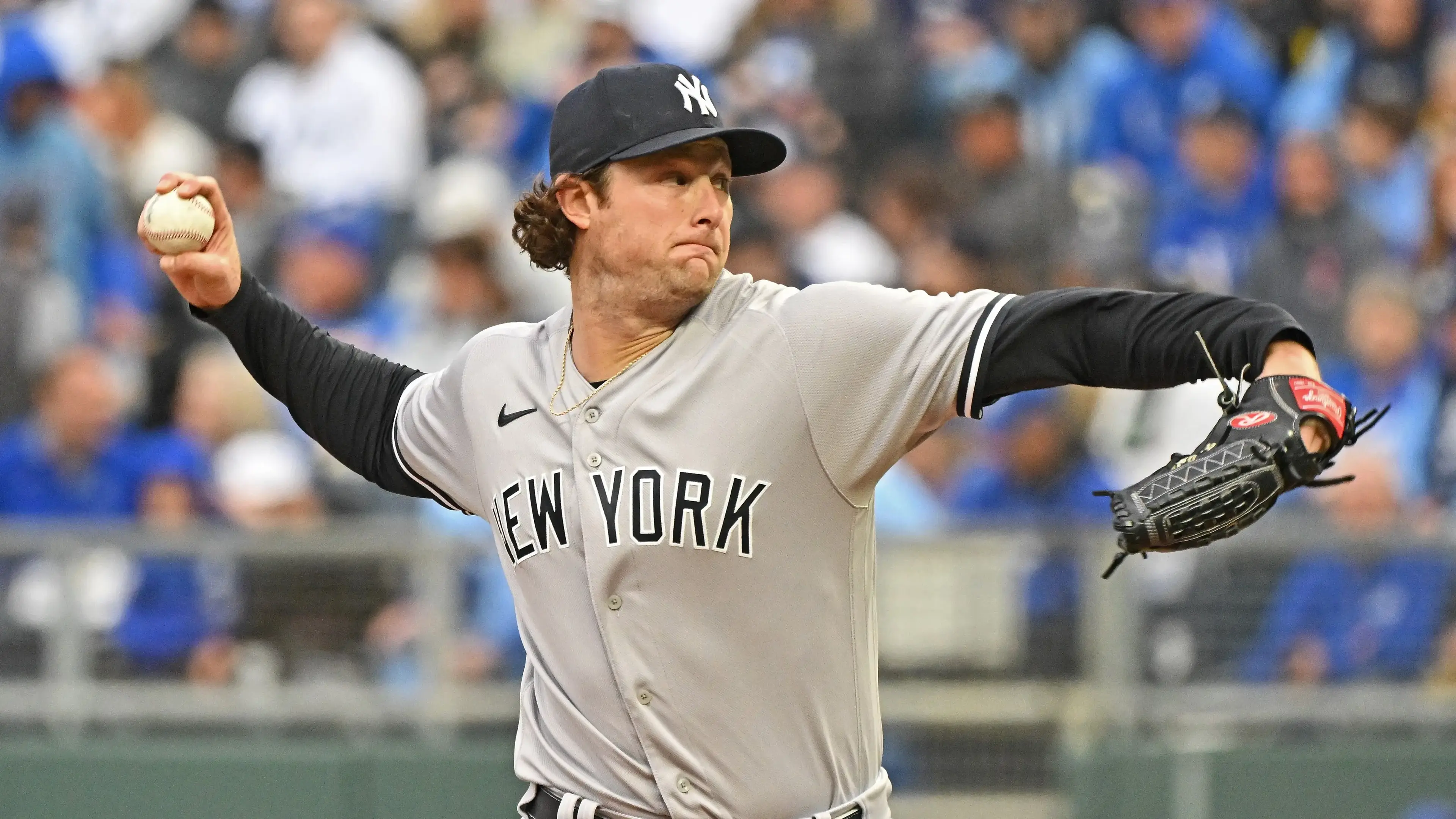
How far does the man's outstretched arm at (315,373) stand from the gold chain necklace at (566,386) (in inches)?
17.6

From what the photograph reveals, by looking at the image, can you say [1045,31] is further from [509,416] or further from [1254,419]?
[1254,419]

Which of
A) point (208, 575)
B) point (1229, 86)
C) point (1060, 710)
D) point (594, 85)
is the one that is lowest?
point (1060, 710)

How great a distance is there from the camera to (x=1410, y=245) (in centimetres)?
823

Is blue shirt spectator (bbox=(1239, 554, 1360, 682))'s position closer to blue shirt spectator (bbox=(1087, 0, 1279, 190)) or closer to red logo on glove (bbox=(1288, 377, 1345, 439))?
blue shirt spectator (bbox=(1087, 0, 1279, 190))

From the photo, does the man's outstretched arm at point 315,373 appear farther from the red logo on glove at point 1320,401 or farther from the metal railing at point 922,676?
the metal railing at point 922,676

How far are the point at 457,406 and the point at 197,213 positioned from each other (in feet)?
1.98

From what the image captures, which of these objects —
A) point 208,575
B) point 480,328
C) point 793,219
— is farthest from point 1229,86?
point 208,575

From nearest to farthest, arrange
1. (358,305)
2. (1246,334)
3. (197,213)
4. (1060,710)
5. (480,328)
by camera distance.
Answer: (1246,334) < (197,213) < (1060,710) < (480,328) < (358,305)

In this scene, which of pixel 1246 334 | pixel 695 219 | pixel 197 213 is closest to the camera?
pixel 1246 334

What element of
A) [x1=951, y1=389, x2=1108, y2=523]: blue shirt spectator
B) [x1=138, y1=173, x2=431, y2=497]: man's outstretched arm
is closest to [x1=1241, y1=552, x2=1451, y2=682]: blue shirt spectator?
[x1=951, y1=389, x2=1108, y2=523]: blue shirt spectator

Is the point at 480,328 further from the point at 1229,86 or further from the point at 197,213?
the point at 197,213

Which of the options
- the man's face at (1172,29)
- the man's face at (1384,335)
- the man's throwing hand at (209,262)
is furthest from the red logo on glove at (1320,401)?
the man's face at (1172,29)

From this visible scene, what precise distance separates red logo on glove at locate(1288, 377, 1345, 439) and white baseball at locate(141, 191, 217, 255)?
2034 mm

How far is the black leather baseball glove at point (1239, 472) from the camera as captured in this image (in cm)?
271
